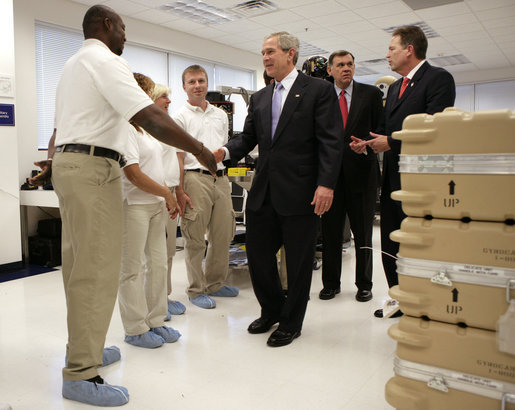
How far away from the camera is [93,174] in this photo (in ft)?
5.97

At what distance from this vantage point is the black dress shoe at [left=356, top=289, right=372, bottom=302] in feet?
10.8

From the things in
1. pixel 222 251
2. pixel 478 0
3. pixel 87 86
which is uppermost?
pixel 478 0

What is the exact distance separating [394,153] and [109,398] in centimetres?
192

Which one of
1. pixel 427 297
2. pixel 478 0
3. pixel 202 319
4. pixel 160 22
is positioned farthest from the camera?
pixel 160 22

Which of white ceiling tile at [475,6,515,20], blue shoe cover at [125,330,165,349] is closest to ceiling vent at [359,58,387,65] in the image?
white ceiling tile at [475,6,515,20]

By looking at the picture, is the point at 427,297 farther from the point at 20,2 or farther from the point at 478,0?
the point at 478,0

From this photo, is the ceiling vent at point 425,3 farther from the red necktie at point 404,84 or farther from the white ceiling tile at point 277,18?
the red necktie at point 404,84

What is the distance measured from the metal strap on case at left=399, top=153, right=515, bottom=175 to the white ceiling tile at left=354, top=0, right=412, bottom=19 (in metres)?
5.49

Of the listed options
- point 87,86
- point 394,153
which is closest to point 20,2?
point 87,86

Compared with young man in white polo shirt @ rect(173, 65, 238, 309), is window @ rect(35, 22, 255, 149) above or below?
above

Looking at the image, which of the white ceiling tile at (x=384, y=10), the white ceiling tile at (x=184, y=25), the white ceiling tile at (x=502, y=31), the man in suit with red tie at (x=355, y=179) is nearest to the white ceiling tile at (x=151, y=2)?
the white ceiling tile at (x=184, y=25)

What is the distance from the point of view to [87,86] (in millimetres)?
1798

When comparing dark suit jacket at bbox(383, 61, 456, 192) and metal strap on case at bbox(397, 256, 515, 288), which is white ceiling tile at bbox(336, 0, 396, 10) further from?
metal strap on case at bbox(397, 256, 515, 288)

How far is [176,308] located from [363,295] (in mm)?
1345
